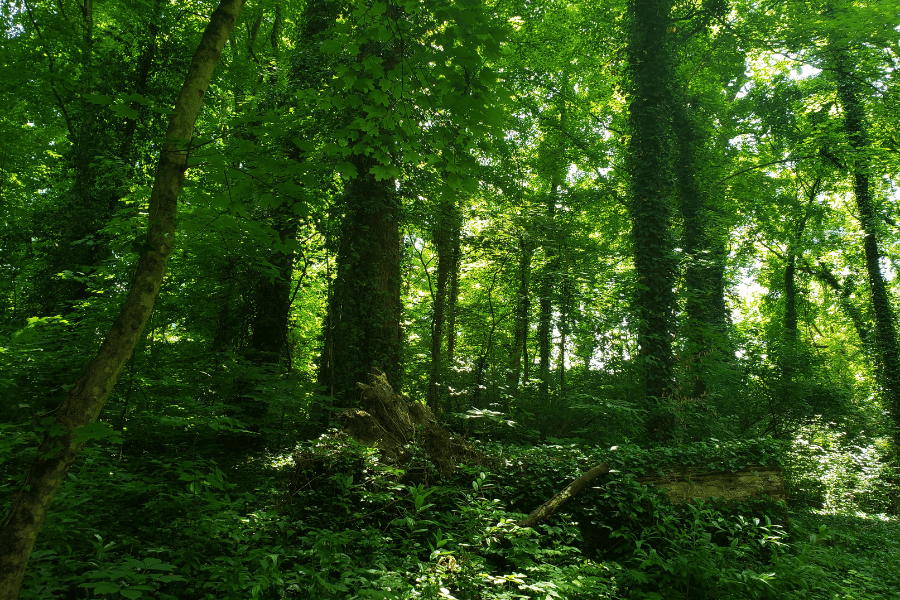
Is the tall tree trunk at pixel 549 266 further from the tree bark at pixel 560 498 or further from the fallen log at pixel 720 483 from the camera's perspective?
the tree bark at pixel 560 498

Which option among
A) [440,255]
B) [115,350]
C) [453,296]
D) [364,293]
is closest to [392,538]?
[115,350]

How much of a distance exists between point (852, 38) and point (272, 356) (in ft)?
56.5

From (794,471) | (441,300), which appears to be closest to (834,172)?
(794,471)

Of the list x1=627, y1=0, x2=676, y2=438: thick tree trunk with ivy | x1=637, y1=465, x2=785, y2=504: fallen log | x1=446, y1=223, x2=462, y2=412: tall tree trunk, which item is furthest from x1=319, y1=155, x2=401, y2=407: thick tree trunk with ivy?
x1=627, y1=0, x2=676, y2=438: thick tree trunk with ivy

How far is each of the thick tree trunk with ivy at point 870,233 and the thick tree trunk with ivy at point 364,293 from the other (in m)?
13.4

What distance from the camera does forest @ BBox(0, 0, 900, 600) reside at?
296cm

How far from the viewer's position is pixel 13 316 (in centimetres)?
935

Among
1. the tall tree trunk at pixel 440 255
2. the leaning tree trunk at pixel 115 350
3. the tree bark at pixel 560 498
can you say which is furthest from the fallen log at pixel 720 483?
the leaning tree trunk at pixel 115 350

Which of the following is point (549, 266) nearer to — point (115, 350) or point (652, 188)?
point (652, 188)

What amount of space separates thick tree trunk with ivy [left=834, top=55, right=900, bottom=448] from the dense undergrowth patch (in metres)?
9.36

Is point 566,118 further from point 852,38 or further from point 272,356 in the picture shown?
point 272,356

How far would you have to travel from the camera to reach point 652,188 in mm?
9312

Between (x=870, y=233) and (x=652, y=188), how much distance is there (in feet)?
30.4

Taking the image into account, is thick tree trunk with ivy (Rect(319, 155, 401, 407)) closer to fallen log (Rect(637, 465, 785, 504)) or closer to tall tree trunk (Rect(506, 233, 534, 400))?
tall tree trunk (Rect(506, 233, 534, 400))
